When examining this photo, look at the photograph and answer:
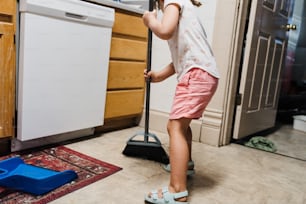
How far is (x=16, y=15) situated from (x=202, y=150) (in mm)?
1162

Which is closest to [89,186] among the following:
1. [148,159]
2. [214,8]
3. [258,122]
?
[148,159]

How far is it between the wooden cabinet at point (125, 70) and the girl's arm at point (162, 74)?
1.65 ft

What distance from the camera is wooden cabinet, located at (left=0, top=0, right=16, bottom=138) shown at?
4.03 ft

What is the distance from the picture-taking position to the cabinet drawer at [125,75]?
1777 millimetres

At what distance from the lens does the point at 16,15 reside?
126 cm

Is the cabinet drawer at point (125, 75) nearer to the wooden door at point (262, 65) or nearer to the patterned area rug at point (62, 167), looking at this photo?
the patterned area rug at point (62, 167)

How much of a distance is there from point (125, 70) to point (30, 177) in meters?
0.99

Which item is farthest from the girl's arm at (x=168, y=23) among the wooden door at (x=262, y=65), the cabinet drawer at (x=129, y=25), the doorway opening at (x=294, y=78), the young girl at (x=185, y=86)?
the doorway opening at (x=294, y=78)

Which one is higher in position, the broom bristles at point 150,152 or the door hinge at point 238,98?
the door hinge at point 238,98

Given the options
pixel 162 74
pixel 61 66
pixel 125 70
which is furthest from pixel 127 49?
pixel 162 74

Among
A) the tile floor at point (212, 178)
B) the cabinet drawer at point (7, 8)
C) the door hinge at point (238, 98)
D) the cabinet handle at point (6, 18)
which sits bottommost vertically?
the tile floor at point (212, 178)

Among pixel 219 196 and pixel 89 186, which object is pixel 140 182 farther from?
pixel 219 196

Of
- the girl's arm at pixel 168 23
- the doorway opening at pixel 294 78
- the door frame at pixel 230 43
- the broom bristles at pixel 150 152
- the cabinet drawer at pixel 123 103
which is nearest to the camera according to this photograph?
the girl's arm at pixel 168 23

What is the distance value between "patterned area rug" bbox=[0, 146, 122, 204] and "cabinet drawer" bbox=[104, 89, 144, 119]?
1.34ft
